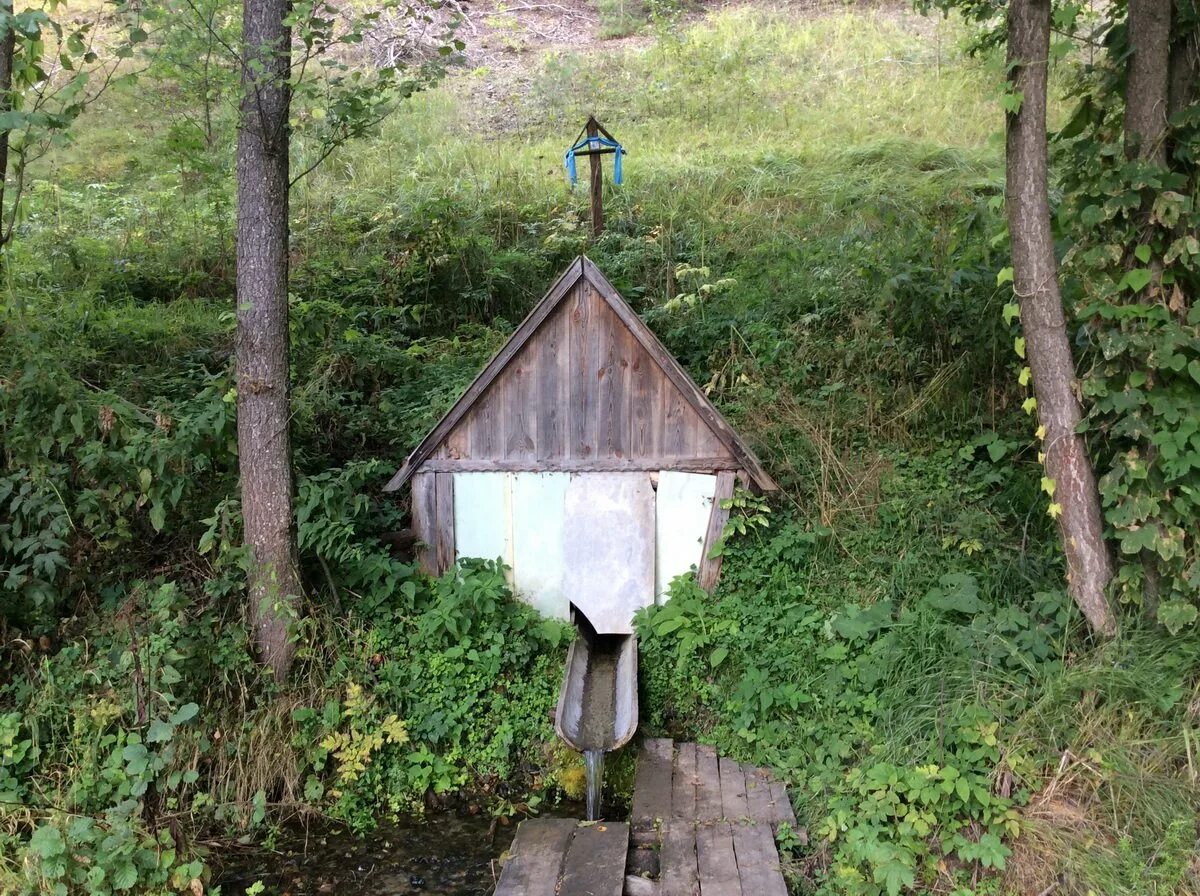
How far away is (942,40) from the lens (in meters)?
13.9

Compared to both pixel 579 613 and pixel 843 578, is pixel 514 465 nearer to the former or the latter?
pixel 579 613

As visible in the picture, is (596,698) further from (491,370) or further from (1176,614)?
(1176,614)

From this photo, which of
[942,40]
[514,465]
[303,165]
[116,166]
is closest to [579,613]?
[514,465]

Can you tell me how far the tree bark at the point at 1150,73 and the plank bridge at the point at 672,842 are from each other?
4158 mm

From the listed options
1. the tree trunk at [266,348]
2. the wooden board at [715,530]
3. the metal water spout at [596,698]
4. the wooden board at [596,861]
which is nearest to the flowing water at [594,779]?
the metal water spout at [596,698]

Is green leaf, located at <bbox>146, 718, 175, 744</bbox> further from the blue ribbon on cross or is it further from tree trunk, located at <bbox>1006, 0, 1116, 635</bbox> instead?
the blue ribbon on cross

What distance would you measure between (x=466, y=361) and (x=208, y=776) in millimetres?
4145

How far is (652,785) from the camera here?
504 centimetres

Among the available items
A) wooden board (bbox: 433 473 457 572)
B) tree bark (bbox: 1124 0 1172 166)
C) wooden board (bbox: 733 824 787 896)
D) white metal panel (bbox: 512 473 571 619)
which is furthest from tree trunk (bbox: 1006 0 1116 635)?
wooden board (bbox: 433 473 457 572)

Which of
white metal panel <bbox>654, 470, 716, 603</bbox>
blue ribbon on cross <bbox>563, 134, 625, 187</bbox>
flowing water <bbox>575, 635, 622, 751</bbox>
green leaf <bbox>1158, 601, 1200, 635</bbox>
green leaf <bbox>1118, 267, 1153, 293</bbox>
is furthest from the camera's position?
blue ribbon on cross <bbox>563, 134, 625, 187</bbox>

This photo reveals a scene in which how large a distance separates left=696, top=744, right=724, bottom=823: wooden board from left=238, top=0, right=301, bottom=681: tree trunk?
284cm

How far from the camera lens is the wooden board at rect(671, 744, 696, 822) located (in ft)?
15.7

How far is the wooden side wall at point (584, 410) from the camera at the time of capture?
591 centimetres

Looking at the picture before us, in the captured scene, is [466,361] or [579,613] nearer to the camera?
[579,613]
